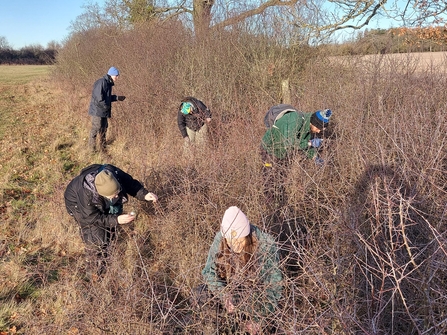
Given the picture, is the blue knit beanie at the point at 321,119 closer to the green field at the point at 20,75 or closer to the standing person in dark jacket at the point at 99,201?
the standing person in dark jacket at the point at 99,201

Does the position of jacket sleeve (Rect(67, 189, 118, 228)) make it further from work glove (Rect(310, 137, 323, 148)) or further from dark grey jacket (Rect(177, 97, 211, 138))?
dark grey jacket (Rect(177, 97, 211, 138))

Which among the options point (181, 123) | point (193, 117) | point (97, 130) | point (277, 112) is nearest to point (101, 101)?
point (97, 130)

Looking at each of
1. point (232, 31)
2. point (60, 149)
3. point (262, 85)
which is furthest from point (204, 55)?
point (60, 149)

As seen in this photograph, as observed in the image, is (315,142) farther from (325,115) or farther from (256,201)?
(256,201)

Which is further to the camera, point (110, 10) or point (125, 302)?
point (110, 10)

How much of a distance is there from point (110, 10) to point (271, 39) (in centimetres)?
676

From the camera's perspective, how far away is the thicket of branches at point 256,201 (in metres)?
1.67

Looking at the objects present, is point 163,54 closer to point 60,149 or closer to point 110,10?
point 60,149

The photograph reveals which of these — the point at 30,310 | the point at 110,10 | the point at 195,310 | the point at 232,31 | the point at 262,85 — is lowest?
the point at 30,310

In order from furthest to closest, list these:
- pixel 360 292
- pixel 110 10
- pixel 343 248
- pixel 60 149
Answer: pixel 110 10 → pixel 60 149 → pixel 343 248 → pixel 360 292

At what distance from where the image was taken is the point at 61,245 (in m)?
3.58

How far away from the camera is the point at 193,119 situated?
214 inches

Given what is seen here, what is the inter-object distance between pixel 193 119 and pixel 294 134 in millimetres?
2233

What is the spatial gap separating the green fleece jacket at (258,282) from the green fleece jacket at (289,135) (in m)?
1.56
